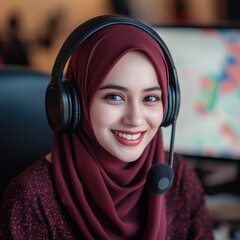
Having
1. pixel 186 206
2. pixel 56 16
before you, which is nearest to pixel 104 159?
pixel 186 206

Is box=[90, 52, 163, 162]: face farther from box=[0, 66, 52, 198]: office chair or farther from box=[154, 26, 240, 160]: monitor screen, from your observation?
box=[154, 26, 240, 160]: monitor screen

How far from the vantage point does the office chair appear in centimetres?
127

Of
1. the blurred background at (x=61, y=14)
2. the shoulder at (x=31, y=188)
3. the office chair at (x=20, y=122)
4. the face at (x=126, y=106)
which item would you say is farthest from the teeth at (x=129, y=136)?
the blurred background at (x=61, y=14)

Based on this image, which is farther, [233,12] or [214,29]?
[233,12]

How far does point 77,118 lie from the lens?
100 centimetres

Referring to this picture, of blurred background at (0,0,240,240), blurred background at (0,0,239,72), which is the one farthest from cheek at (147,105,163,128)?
blurred background at (0,0,239,72)

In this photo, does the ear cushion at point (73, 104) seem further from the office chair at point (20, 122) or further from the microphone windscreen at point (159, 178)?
the office chair at point (20, 122)

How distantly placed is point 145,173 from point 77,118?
0.64 ft

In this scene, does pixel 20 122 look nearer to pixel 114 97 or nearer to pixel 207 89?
pixel 114 97

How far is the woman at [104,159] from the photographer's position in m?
0.99

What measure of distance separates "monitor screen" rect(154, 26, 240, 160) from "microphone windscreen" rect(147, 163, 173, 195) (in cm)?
53

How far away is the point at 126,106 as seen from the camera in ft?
3.32

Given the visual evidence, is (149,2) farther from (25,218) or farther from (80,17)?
(25,218)

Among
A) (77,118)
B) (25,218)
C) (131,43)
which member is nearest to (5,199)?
(25,218)
